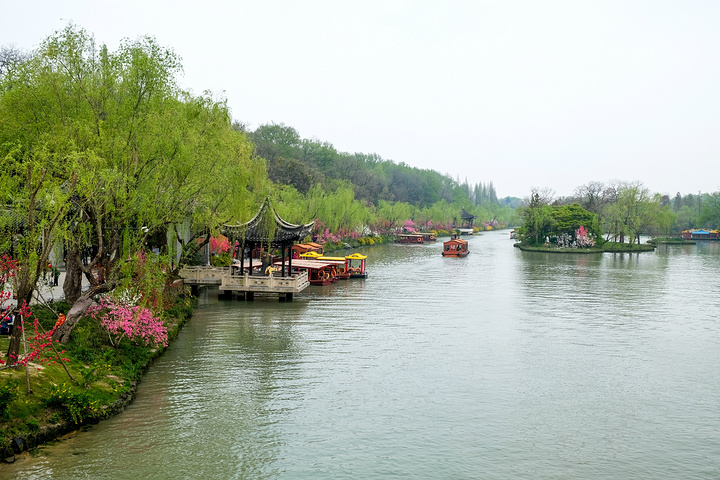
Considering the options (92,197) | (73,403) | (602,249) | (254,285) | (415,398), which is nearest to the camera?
(73,403)

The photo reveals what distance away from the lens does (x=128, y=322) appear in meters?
17.4

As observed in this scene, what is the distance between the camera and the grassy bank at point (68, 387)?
11.8 metres

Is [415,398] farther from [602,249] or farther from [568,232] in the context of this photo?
[568,232]

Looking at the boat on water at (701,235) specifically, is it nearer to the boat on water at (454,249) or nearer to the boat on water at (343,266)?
the boat on water at (454,249)

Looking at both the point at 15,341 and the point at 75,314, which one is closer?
the point at 15,341

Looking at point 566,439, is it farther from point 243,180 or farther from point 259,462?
point 243,180

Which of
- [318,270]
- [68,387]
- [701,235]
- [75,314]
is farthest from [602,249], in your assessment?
[68,387]

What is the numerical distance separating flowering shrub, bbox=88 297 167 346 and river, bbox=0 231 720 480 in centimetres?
98

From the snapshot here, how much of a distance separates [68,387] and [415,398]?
27.3 feet

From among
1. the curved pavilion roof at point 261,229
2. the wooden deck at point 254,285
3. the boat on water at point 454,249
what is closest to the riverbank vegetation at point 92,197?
the curved pavilion roof at point 261,229

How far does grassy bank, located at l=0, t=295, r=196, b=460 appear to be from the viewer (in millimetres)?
11820

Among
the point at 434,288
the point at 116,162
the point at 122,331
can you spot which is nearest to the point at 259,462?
Result: the point at 122,331

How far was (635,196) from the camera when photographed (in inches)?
3265

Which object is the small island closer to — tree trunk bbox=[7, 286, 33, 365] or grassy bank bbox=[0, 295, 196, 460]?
grassy bank bbox=[0, 295, 196, 460]
